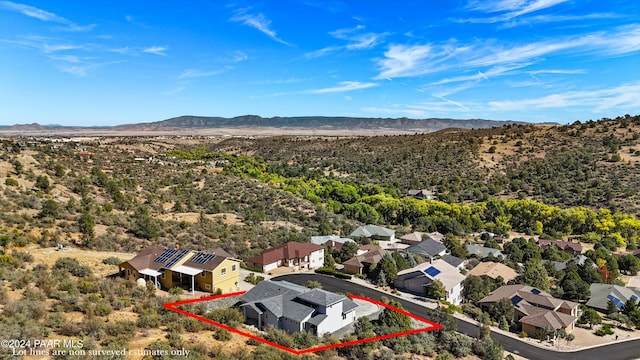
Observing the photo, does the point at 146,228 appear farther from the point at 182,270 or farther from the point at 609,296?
the point at 609,296

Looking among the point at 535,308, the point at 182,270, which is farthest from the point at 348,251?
the point at 182,270

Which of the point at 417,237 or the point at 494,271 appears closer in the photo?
the point at 494,271

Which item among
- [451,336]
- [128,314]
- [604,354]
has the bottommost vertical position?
[604,354]

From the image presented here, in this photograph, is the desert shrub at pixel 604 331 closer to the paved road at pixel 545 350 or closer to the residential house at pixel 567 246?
the paved road at pixel 545 350

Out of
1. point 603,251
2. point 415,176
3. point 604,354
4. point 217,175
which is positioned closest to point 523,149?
point 415,176

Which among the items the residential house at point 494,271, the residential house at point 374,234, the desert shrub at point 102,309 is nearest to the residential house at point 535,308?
the residential house at point 494,271

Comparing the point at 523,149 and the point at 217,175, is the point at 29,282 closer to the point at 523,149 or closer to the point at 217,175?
the point at 217,175
